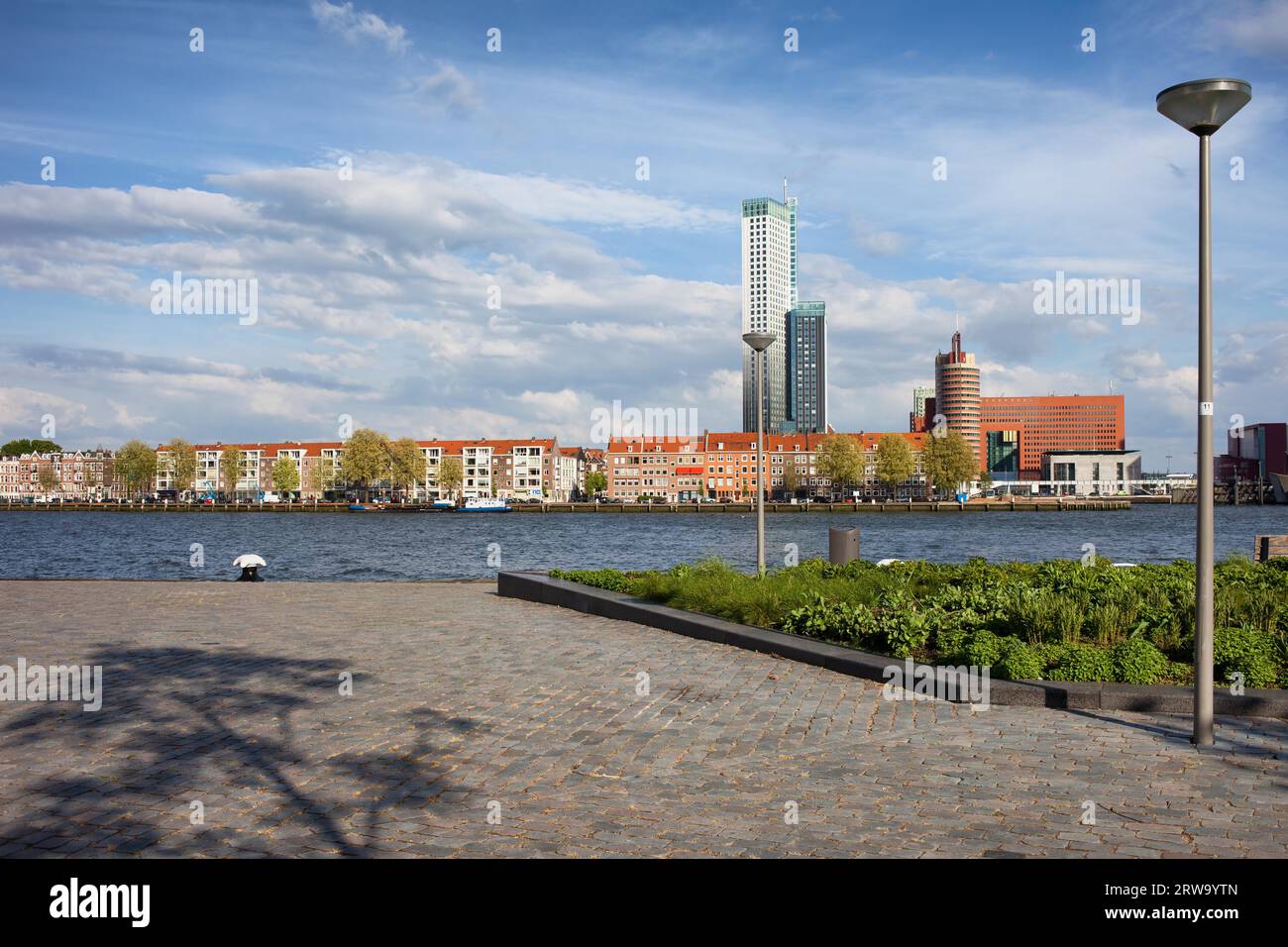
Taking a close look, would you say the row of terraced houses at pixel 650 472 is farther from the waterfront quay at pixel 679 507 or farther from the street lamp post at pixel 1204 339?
the street lamp post at pixel 1204 339

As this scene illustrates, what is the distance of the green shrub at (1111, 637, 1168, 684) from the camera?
908cm

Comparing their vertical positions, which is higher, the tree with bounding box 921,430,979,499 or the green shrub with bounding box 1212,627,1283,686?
the tree with bounding box 921,430,979,499

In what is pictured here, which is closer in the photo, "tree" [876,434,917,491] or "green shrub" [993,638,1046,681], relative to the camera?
"green shrub" [993,638,1046,681]

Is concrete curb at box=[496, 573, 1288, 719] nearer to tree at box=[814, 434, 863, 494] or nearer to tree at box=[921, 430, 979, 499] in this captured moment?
tree at box=[814, 434, 863, 494]

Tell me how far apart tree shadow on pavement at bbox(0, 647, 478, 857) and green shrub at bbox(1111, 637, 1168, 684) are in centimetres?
609

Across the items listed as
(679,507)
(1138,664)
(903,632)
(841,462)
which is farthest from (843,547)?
(841,462)

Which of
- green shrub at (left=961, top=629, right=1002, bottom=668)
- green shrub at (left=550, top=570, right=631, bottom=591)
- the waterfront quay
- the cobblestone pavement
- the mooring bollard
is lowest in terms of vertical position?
the waterfront quay

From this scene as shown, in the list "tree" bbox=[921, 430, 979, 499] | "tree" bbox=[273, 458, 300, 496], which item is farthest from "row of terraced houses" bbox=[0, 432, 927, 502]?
"tree" bbox=[921, 430, 979, 499]

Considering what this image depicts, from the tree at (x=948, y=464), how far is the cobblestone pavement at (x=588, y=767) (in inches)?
6018

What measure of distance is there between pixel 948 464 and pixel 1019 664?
509ft

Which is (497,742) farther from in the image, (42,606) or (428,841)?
(42,606)
